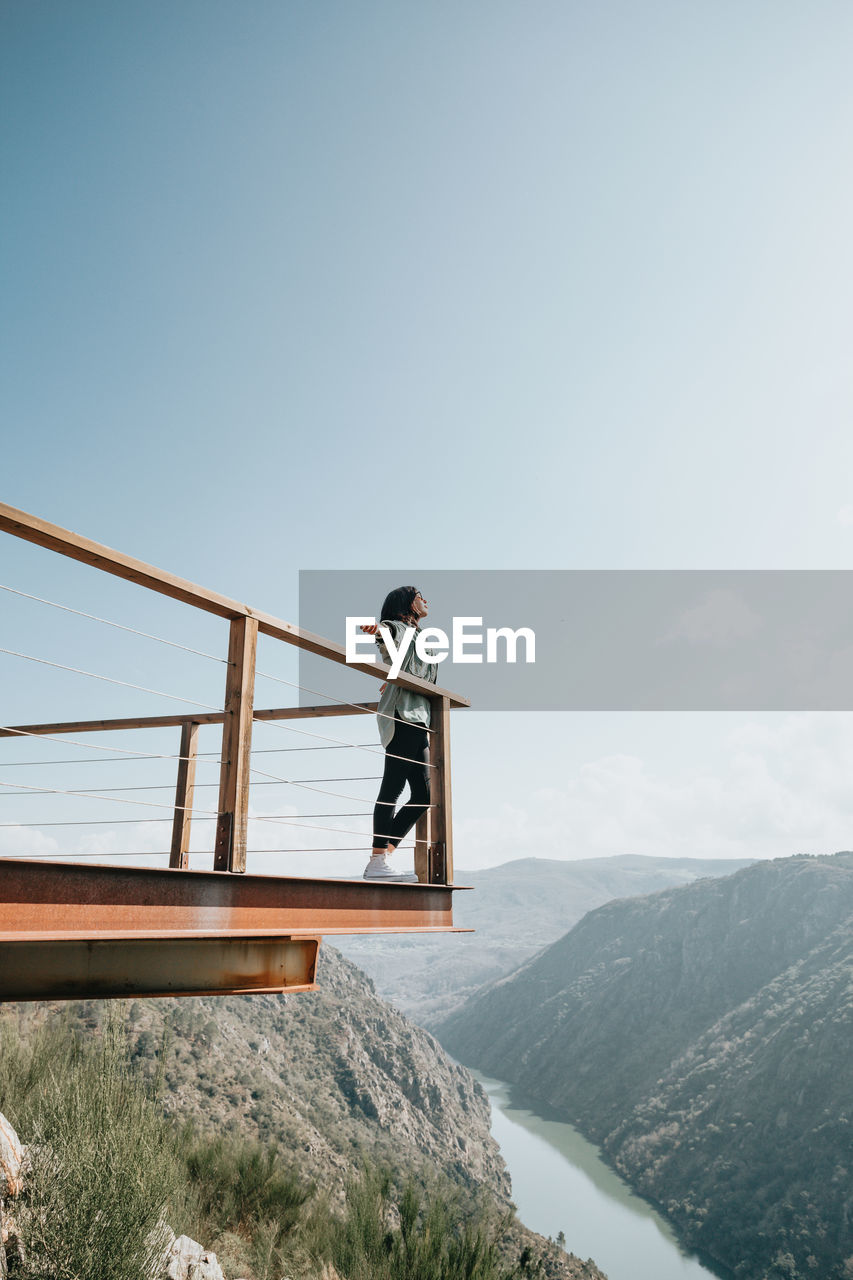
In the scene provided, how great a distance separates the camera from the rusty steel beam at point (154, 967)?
2859 mm

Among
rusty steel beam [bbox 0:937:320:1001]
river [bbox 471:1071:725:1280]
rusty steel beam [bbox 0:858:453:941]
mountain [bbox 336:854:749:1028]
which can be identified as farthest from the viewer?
mountain [bbox 336:854:749:1028]

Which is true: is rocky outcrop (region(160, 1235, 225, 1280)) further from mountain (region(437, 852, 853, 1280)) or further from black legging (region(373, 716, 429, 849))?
mountain (region(437, 852, 853, 1280))

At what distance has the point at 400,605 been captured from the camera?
4133 millimetres

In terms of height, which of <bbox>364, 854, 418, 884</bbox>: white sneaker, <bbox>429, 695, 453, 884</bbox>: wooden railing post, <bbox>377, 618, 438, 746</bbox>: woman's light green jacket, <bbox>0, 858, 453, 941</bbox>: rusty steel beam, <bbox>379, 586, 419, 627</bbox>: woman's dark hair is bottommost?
<bbox>0, 858, 453, 941</bbox>: rusty steel beam

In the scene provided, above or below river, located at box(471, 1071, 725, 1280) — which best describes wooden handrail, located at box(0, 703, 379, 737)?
above

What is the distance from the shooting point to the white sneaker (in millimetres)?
3611

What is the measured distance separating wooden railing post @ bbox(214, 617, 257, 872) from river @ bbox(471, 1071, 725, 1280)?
144 ft

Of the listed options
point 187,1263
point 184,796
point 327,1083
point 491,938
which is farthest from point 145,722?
point 491,938

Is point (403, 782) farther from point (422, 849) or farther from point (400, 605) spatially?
point (400, 605)

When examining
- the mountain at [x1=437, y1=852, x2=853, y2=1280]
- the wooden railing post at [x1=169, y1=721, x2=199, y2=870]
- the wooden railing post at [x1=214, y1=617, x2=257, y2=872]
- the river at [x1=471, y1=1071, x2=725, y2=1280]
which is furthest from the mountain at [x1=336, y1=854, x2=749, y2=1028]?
the wooden railing post at [x1=214, y1=617, x2=257, y2=872]

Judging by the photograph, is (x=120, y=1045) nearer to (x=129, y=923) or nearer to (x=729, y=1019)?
(x=129, y=923)

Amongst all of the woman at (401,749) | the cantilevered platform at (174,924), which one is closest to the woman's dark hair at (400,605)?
the woman at (401,749)

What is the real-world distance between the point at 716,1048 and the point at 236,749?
56885mm

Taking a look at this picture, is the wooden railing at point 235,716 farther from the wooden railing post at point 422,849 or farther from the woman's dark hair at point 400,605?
the woman's dark hair at point 400,605
